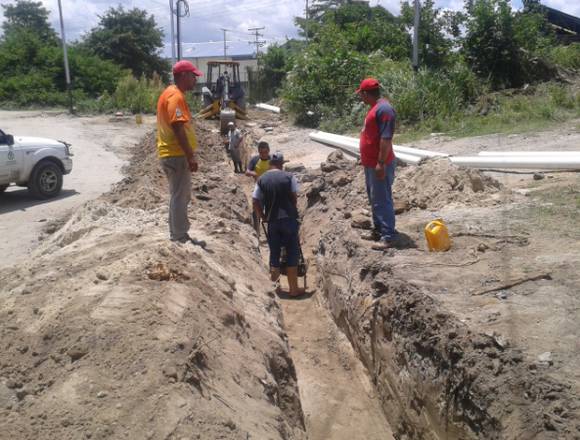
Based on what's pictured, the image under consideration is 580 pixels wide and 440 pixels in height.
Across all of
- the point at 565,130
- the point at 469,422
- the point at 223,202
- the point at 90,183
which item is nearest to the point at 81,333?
the point at 469,422

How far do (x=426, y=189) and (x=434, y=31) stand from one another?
15.8 meters

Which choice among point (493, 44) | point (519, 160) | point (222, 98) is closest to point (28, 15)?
point (222, 98)

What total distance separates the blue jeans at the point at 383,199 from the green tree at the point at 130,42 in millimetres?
39211

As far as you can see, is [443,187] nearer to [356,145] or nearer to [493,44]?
[356,145]

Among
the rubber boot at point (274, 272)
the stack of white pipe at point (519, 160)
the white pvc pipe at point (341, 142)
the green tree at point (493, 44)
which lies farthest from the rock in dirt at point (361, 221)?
the green tree at point (493, 44)

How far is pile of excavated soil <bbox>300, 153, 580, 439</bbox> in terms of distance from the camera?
366cm

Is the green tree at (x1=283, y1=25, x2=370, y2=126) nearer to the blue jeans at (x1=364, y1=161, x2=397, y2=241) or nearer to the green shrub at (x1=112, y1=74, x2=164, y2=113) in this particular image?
the green shrub at (x1=112, y1=74, x2=164, y2=113)

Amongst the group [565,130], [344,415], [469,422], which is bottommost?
[344,415]

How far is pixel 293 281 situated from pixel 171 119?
3171 millimetres

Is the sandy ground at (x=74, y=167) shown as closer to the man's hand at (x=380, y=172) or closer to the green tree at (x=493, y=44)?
the man's hand at (x=380, y=172)

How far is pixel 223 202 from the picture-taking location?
8.97 metres

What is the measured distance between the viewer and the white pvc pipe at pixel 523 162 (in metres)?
8.80

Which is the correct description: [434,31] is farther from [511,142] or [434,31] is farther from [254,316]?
[254,316]

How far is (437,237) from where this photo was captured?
6289 mm
